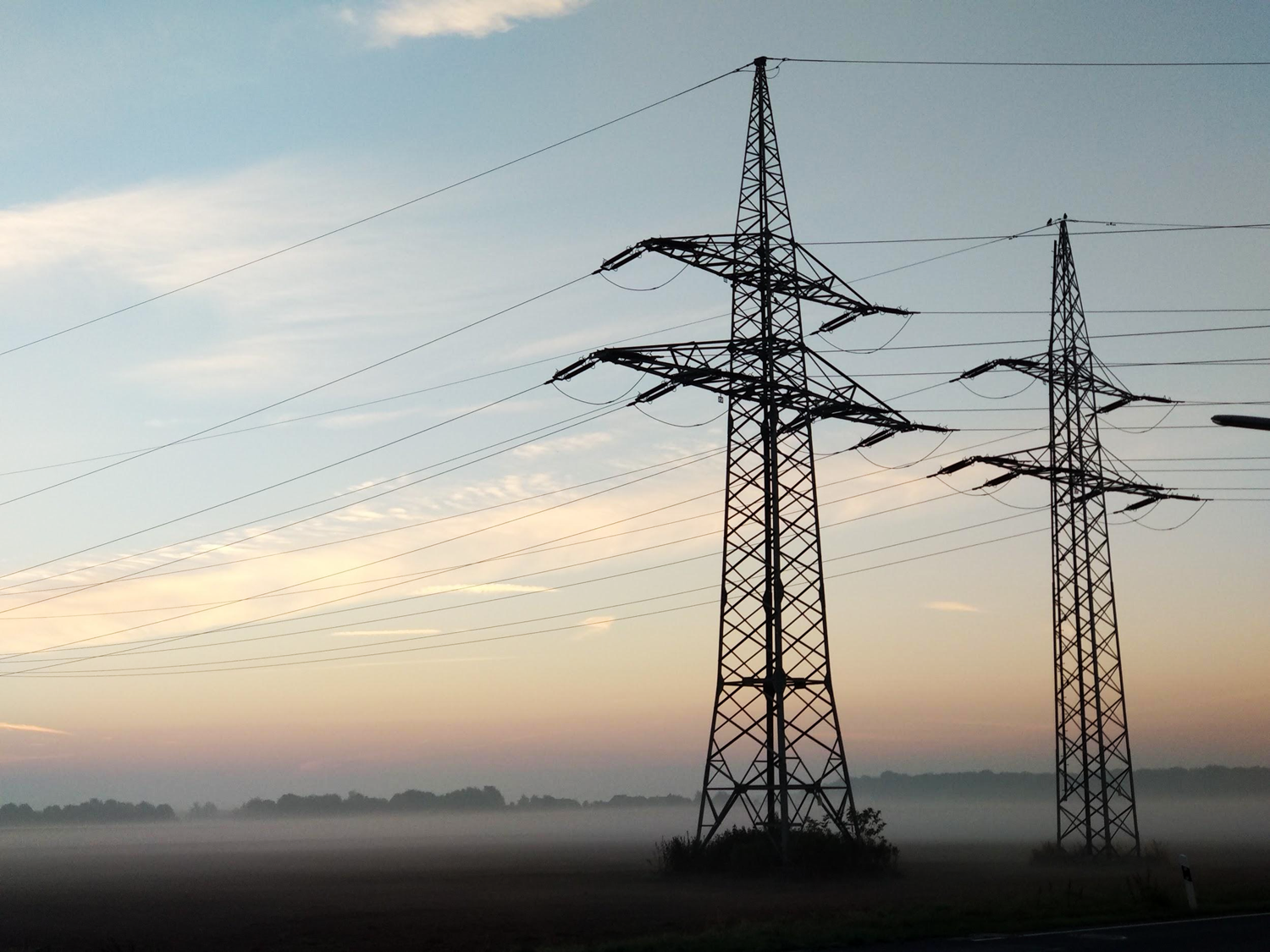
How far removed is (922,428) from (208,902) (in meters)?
31.8

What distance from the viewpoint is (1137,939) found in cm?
2241

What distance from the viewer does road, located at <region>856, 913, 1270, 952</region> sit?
68.7 ft

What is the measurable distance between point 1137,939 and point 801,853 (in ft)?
61.9

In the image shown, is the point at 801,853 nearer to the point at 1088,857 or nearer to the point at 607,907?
the point at 607,907

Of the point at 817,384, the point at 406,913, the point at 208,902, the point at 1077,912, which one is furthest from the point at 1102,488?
the point at 208,902

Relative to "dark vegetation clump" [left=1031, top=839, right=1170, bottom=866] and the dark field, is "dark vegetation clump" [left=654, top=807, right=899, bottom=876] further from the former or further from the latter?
"dark vegetation clump" [left=1031, top=839, right=1170, bottom=866]

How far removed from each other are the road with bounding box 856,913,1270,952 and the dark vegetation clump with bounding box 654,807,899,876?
1594cm

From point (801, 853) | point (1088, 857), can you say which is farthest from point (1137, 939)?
point (1088, 857)

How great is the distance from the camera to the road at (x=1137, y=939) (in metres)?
21.0

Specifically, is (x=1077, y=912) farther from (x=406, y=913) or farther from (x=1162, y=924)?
(x=406, y=913)

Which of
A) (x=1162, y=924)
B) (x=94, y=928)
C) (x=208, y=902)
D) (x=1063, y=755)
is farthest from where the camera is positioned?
(x=1063, y=755)

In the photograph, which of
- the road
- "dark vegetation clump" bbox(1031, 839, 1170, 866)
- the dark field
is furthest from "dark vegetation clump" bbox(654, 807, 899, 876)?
the road

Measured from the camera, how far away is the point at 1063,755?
157ft

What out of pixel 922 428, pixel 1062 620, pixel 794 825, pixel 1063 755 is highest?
pixel 922 428
